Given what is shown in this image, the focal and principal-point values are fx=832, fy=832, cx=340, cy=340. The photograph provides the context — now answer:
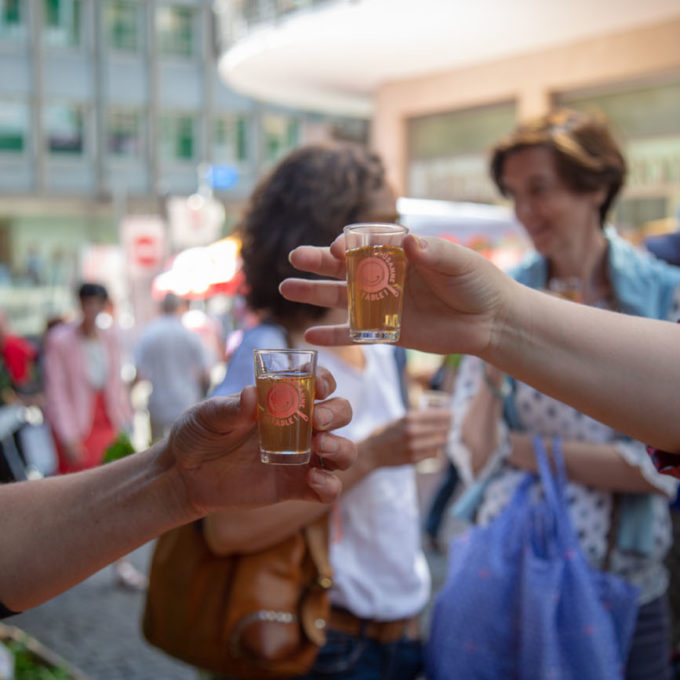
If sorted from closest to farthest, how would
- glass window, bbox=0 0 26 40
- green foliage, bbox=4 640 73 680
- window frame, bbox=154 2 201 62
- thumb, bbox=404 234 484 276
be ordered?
thumb, bbox=404 234 484 276
green foliage, bbox=4 640 73 680
glass window, bbox=0 0 26 40
window frame, bbox=154 2 201 62

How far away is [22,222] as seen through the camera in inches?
1102

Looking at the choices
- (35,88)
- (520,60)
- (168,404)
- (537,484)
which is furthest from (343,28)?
(35,88)

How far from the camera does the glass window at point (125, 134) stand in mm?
28547

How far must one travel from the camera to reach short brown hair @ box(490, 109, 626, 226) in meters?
2.35

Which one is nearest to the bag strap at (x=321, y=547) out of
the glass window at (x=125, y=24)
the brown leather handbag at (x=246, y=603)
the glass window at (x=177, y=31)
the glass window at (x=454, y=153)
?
the brown leather handbag at (x=246, y=603)

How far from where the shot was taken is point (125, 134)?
28.8 m

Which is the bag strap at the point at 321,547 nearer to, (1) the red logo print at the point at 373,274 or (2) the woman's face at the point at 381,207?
(2) the woman's face at the point at 381,207

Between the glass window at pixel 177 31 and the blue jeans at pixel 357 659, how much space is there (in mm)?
30108

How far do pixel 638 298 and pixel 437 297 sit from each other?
1181mm

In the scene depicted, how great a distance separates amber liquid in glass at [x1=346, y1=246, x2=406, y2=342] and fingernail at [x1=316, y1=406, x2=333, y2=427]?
110mm

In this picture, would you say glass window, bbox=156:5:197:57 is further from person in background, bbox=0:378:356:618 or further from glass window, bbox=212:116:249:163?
person in background, bbox=0:378:356:618

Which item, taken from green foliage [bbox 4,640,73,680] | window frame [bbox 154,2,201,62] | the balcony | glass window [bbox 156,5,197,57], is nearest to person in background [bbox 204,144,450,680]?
green foliage [bbox 4,640,73,680]

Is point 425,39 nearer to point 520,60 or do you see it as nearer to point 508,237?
point 520,60

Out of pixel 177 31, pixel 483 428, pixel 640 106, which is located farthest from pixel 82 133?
pixel 483 428
